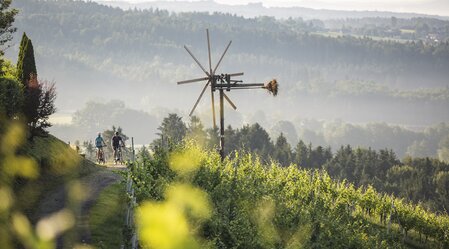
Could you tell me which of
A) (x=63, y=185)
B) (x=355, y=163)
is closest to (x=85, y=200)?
(x=63, y=185)

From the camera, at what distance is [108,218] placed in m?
21.6

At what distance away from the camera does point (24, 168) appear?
25125 mm

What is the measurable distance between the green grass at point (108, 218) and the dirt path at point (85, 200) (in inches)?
9.5

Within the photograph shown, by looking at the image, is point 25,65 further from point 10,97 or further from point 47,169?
point 47,169

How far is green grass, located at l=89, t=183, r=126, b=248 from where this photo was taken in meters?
19.3

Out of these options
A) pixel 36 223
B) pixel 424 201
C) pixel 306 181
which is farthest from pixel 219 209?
pixel 424 201

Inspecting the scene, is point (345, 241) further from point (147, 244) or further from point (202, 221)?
point (147, 244)

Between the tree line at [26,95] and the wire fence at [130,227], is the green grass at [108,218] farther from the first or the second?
the tree line at [26,95]

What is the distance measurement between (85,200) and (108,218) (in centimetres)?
273

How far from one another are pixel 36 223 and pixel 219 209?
876 centimetres

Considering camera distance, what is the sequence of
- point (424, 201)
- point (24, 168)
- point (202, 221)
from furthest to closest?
point (424, 201) → point (24, 168) → point (202, 221)

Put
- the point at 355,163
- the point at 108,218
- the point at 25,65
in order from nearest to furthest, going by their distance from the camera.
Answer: the point at 108,218, the point at 25,65, the point at 355,163

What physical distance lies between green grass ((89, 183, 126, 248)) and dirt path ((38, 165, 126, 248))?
0.24m

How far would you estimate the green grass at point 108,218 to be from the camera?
19281mm
